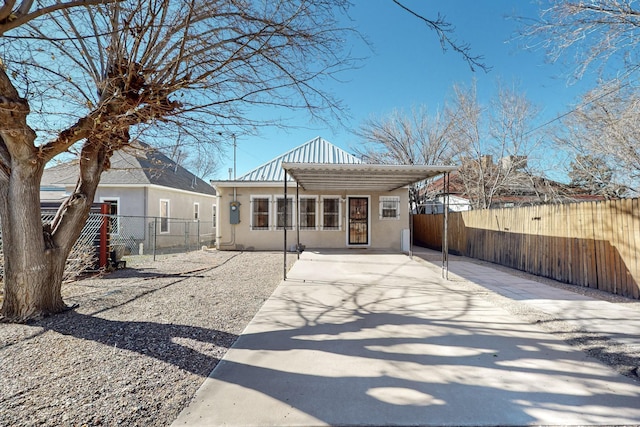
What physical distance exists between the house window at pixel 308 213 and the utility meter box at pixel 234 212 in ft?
7.76

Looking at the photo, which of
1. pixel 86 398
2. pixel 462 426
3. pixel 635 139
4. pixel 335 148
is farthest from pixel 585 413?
pixel 335 148

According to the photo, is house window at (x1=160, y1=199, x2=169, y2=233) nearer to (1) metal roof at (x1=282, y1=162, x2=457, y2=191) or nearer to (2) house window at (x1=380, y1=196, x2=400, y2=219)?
(1) metal roof at (x1=282, y1=162, x2=457, y2=191)

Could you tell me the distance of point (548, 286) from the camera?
621 centimetres

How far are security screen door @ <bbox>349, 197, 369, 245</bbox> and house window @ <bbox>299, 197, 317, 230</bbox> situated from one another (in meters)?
1.44

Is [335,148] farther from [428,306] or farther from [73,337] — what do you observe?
[73,337]

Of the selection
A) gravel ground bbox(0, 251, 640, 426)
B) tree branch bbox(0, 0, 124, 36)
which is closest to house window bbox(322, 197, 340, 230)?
gravel ground bbox(0, 251, 640, 426)

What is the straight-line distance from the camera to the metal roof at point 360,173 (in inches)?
266

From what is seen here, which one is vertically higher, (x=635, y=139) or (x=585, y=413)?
(x=635, y=139)

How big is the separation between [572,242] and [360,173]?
4.77m

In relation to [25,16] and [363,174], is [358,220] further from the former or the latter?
[25,16]

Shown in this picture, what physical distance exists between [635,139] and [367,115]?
1193 cm

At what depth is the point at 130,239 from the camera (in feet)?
41.0

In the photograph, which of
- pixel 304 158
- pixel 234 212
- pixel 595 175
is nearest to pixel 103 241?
pixel 234 212

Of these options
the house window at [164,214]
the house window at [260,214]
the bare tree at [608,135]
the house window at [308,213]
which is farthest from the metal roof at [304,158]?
the bare tree at [608,135]
